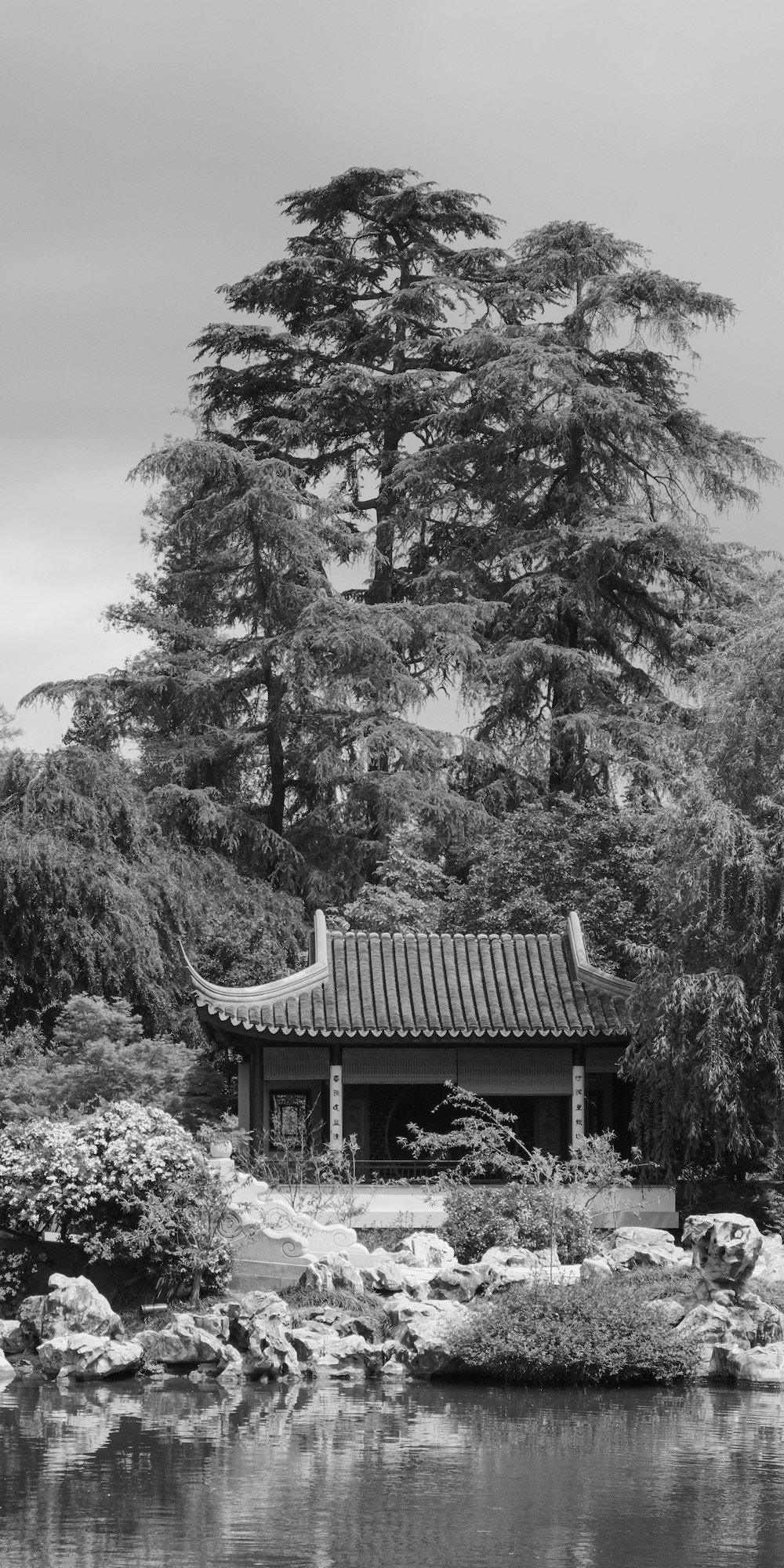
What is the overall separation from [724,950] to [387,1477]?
9.22 m

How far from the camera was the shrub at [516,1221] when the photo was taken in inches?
648

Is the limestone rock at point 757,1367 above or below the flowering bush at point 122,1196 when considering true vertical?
below

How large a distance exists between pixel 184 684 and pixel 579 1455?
65.8 feet

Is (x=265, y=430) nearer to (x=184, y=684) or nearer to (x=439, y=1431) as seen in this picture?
(x=184, y=684)

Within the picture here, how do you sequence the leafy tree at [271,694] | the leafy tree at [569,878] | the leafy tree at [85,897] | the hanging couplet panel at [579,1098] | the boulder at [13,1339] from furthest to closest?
the leafy tree at [271,694], the leafy tree at [569,878], the leafy tree at [85,897], the hanging couplet panel at [579,1098], the boulder at [13,1339]

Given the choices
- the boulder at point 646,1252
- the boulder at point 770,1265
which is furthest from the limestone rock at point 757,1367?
the boulder at point 646,1252

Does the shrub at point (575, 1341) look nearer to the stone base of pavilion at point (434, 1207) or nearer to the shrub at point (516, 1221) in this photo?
the shrub at point (516, 1221)

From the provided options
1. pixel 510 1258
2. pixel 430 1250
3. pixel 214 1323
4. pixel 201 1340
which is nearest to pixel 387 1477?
pixel 201 1340

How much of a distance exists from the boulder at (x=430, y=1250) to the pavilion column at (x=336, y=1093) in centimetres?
308

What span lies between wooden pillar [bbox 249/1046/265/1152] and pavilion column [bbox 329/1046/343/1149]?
96cm

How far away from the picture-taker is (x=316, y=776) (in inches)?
1140

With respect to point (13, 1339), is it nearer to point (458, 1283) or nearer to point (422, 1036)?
point (458, 1283)

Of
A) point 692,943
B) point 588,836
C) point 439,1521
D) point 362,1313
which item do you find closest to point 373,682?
point 588,836

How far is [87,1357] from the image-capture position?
45.4 ft
